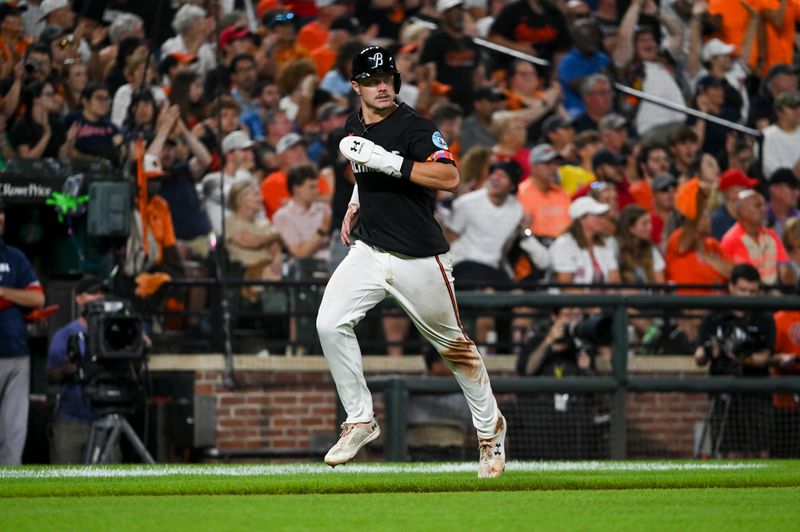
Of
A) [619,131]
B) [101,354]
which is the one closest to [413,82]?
[619,131]

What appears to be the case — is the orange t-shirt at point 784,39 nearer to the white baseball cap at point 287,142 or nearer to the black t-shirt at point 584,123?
the black t-shirt at point 584,123

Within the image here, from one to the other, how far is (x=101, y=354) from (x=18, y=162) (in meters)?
2.17

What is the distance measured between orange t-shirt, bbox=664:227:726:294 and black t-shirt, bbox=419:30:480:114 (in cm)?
257

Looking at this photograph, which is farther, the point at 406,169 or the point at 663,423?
the point at 663,423

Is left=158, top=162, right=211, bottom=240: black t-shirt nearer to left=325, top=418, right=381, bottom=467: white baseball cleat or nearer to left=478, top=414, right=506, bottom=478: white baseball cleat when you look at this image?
left=325, top=418, right=381, bottom=467: white baseball cleat

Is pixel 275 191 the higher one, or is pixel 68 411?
pixel 275 191

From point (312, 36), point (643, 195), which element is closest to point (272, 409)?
point (312, 36)

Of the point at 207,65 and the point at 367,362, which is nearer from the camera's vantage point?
the point at 367,362

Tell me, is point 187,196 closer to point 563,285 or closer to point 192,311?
point 192,311

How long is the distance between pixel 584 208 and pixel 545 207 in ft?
1.69

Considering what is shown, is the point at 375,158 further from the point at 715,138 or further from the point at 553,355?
the point at 715,138

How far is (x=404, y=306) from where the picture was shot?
7383mm

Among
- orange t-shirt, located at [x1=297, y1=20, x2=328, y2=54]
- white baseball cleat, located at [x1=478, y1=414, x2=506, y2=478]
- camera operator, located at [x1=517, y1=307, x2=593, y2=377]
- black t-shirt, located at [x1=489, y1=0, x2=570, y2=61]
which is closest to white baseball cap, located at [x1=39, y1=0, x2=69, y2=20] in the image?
orange t-shirt, located at [x1=297, y1=20, x2=328, y2=54]

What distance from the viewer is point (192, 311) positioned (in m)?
12.4
